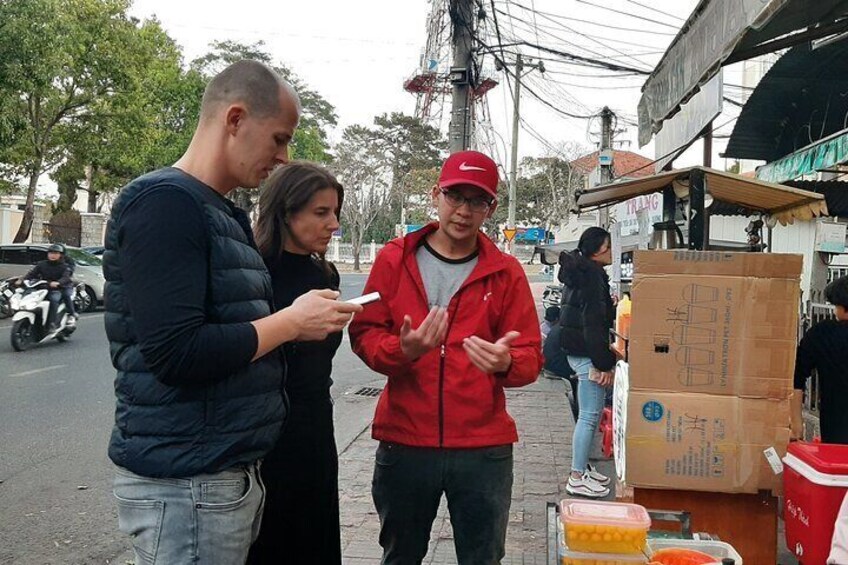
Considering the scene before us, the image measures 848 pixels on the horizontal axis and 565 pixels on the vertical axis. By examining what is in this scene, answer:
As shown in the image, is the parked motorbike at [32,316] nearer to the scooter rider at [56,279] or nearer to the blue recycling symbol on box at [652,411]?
the scooter rider at [56,279]

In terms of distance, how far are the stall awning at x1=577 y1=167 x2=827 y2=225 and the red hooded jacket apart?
1.42 meters

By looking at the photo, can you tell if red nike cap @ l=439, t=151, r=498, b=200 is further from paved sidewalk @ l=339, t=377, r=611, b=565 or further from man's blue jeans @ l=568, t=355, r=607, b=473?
man's blue jeans @ l=568, t=355, r=607, b=473

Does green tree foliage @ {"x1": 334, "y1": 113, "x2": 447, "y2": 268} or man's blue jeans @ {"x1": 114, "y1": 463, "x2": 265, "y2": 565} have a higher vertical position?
green tree foliage @ {"x1": 334, "y1": 113, "x2": 447, "y2": 268}

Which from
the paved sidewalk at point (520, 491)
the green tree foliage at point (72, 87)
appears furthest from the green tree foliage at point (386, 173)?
the paved sidewalk at point (520, 491)

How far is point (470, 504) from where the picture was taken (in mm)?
2346

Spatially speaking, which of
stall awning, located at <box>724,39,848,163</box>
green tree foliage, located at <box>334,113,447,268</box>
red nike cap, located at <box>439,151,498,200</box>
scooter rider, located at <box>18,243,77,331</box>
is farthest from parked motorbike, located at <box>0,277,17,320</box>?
green tree foliage, located at <box>334,113,447,268</box>

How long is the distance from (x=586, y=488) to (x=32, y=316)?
914 cm

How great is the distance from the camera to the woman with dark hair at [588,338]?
191 inches

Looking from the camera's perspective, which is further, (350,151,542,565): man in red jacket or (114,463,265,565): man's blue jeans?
(350,151,542,565): man in red jacket

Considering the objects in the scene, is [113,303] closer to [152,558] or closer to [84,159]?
[152,558]

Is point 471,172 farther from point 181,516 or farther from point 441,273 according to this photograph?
point 181,516

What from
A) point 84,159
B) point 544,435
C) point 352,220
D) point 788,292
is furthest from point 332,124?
point 788,292

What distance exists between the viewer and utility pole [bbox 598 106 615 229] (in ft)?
47.8

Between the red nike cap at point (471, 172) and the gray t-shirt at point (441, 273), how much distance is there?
254 mm
